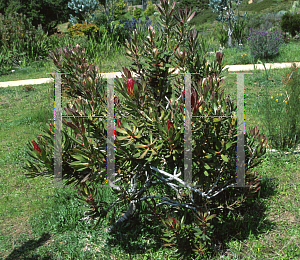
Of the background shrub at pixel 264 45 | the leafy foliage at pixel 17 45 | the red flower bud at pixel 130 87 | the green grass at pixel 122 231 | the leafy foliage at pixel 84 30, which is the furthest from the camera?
the leafy foliage at pixel 84 30

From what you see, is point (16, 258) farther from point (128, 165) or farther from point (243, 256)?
point (243, 256)

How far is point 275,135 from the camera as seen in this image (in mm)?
4055

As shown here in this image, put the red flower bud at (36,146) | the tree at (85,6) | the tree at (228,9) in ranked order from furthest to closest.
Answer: the tree at (85,6) → the tree at (228,9) → the red flower bud at (36,146)

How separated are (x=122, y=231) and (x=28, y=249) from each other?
2.80 ft

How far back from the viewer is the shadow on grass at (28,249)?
8.59 feet

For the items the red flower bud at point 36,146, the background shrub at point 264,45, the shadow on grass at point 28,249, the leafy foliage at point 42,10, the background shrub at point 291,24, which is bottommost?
the shadow on grass at point 28,249

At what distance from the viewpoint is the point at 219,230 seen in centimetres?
278

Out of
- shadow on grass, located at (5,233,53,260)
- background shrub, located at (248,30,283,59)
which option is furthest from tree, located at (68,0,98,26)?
shadow on grass, located at (5,233,53,260)

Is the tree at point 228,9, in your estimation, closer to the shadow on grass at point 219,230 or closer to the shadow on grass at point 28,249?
the shadow on grass at point 219,230

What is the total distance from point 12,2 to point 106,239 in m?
27.0

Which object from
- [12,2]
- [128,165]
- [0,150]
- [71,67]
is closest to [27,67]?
[0,150]

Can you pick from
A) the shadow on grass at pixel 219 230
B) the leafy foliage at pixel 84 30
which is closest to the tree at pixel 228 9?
the leafy foliage at pixel 84 30

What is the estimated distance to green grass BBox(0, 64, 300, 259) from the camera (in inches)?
103

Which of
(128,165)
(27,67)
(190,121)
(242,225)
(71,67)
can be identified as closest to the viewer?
(190,121)
